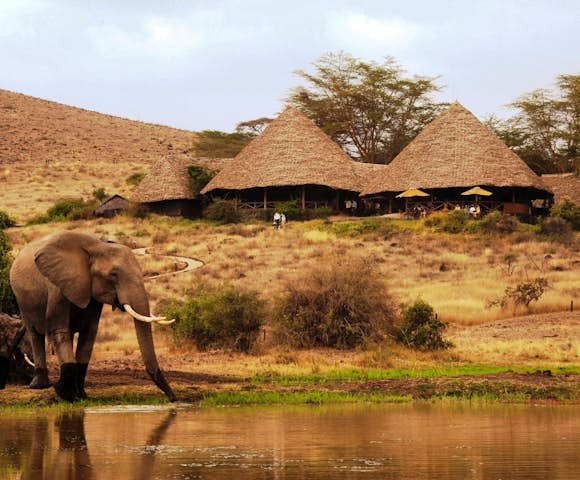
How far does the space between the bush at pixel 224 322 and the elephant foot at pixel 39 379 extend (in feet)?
22.5

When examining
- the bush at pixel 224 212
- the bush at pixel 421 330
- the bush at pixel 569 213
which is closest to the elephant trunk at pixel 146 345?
the bush at pixel 421 330

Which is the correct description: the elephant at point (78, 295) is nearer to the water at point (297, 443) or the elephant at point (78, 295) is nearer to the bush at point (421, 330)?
the water at point (297, 443)

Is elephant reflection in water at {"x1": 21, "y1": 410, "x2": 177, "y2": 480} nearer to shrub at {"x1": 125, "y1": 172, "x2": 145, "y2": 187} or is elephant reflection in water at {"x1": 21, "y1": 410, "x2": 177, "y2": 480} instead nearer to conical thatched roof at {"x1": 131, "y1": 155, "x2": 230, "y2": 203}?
conical thatched roof at {"x1": 131, "y1": 155, "x2": 230, "y2": 203}

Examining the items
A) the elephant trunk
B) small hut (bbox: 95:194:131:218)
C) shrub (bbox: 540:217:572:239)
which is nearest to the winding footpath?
small hut (bbox: 95:194:131:218)

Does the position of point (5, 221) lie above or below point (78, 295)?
above

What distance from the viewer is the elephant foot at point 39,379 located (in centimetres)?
1570

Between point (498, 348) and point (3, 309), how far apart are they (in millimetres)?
9684

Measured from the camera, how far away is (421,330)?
73.3 ft

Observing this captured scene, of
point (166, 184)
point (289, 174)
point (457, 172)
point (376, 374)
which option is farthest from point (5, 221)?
point (376, 374)

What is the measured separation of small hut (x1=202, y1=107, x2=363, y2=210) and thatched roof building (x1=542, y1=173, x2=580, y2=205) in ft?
32.1

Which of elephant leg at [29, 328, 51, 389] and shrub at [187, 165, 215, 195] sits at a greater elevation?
shrub at [187, 165, 215, 195]

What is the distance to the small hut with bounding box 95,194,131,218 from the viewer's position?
53.8m

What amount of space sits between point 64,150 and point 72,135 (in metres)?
6.25

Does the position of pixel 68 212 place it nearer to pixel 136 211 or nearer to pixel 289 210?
pixel 136 211
